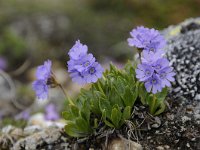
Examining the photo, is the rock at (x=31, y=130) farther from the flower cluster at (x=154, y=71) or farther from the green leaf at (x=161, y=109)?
the flower cluster at (x=154, y=71)

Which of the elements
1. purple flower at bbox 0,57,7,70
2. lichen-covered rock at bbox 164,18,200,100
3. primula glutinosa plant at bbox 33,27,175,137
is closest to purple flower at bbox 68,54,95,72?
primula glutinosa plant at bbox 33,27,175,137

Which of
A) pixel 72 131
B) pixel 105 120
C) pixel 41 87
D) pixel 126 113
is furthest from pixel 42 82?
pixel 126 113

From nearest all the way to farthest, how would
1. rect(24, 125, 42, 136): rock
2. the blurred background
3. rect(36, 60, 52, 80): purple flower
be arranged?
rect(36, 60, 52, 80): purple flower → rect(24, 125, 42, 136): rock → the blurred background

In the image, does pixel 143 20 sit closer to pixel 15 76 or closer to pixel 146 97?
pixel 15 76

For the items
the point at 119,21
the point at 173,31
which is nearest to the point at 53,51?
the point at 119,21

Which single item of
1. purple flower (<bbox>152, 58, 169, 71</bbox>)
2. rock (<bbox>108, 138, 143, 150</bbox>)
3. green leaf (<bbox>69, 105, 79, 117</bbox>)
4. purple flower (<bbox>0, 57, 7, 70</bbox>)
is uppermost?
purple flower (<bbox>0, 57, 7, 70</bbox>)

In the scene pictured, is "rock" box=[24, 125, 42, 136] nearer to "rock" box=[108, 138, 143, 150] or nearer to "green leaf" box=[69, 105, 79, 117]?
"green leaf" box=[69, 105, 79, 117]

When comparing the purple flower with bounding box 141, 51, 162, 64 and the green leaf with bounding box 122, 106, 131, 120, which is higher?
the purple flower with bounding box 141, 51, 162, 64

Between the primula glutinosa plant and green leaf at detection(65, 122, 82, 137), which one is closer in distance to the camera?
the primula glutinosa plant

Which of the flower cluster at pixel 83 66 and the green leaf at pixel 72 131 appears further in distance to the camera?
the green leaf at pixel 72 131

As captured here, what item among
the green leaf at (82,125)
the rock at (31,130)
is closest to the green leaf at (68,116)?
the green leaf at (82,125)
